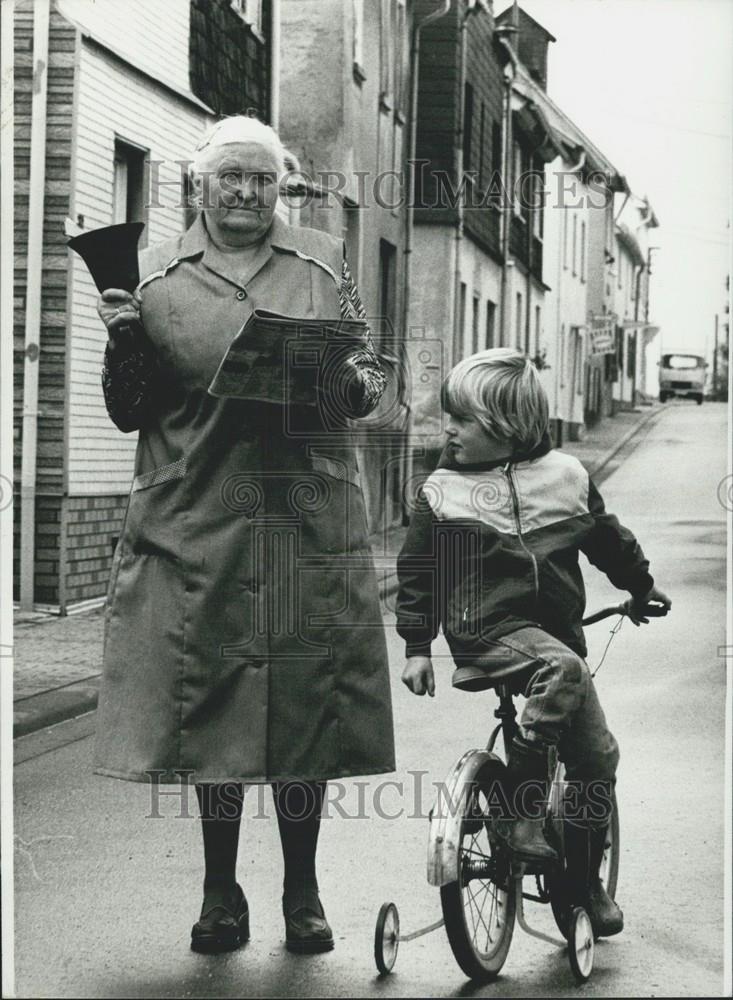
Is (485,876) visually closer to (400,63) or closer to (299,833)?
(299,833)

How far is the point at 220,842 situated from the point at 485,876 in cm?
69

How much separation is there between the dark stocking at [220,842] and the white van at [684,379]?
4466cm

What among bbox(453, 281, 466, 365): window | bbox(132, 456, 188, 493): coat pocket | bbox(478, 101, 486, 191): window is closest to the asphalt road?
bbox(132, 456, 188, 493): coat pocket

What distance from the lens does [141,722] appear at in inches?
165

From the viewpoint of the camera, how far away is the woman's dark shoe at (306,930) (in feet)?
14.0

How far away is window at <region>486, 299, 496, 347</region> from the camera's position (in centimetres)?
→ 2890

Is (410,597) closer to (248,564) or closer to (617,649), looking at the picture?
(248,564)

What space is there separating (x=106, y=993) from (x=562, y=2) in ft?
8.61

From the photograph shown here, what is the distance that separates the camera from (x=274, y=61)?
53.8ft

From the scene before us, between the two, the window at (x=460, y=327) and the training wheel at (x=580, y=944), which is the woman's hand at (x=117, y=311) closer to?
the training wheel at (x=580, y=944)

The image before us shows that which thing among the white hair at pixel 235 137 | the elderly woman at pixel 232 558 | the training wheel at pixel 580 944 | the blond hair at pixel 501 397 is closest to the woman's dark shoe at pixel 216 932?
the elderly woman at pixel 232 558

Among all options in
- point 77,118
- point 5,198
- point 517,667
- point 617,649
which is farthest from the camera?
point 77,118

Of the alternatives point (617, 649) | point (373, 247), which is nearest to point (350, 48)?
point (373, 247)

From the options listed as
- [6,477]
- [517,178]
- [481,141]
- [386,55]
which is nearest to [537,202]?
[517,178]
